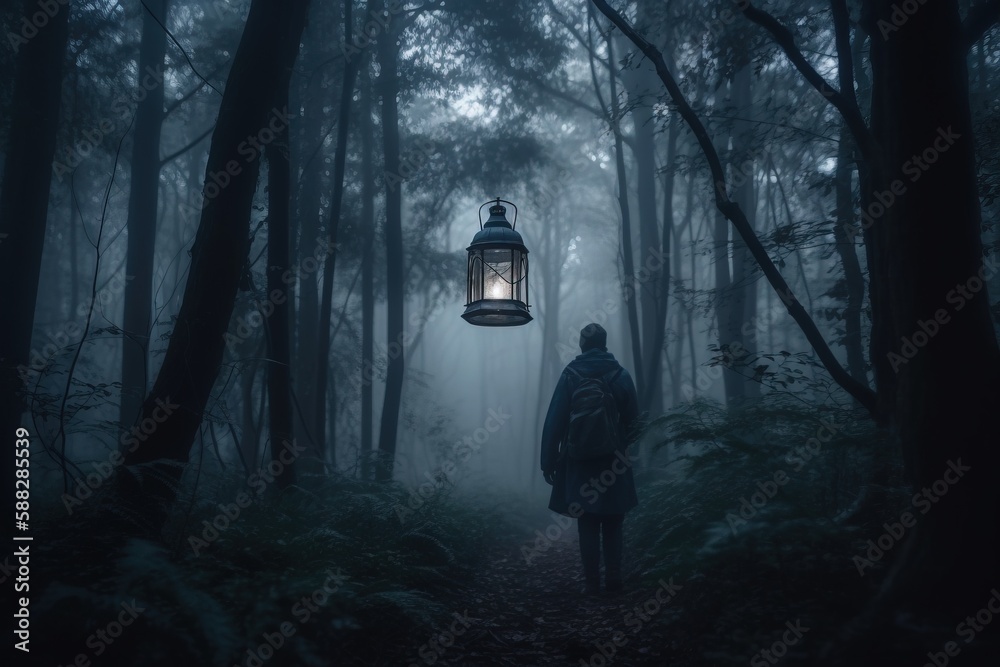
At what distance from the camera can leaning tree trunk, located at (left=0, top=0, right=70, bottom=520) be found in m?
6.04

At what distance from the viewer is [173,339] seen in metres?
4.85

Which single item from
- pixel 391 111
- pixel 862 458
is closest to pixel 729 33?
pixel 862 458

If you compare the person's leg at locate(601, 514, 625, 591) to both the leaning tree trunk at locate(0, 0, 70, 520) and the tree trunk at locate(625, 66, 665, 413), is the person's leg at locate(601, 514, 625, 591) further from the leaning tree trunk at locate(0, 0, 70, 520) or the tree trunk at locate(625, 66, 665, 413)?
the tree trunk at locate(625, 66, 665, 413)

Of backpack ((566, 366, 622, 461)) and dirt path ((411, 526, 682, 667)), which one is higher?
backpack ((566, 366, 622, 461))

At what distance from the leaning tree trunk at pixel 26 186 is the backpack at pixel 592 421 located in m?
5.03

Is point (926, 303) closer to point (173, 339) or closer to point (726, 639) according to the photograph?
point (726, 639)

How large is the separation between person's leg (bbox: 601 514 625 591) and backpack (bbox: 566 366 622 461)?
0.59 metres

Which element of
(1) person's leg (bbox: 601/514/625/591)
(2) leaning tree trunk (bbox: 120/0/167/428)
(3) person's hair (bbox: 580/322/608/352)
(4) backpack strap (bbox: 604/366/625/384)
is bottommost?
(1) person's leg (bbox: 601/514/625/591)

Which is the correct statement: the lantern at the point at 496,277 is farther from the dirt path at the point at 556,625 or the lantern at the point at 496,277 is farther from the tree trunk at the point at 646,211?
the tree trunk at the point at 646,211

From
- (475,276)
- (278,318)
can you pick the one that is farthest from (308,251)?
(475,276)

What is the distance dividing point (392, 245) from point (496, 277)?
226 inches

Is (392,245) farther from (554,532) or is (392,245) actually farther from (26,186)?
(554,532)

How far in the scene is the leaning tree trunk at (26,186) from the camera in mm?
6043

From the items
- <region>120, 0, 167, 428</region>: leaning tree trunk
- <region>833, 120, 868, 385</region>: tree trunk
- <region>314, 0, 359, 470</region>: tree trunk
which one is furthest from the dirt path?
<region>120, 0, 167, 428</region>: leaning tree trunk
